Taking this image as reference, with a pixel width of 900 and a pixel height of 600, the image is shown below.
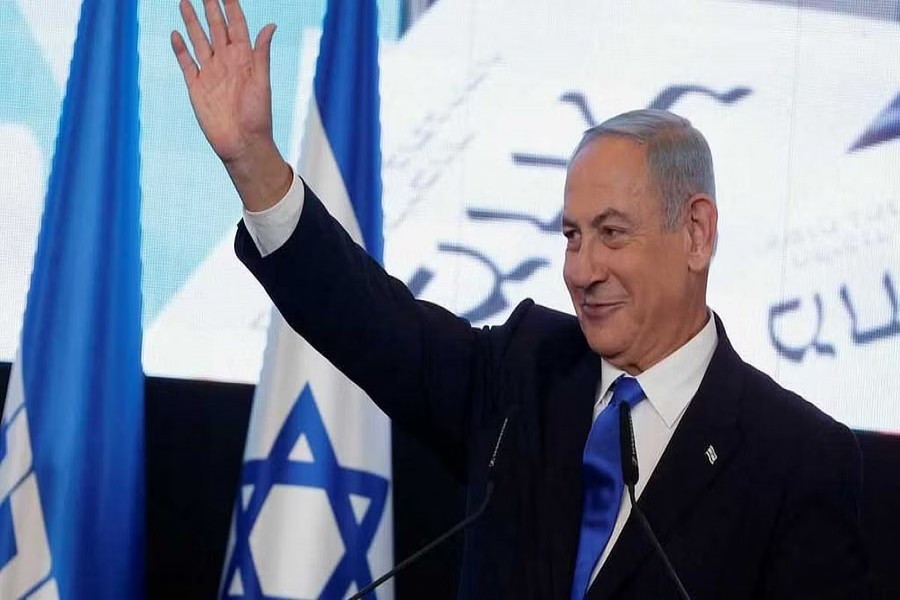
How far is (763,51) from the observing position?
334 cm

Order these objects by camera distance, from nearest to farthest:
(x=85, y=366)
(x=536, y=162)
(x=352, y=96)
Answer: (x=85, y=366)
(x=352, y=96)
(x=536, y=162)

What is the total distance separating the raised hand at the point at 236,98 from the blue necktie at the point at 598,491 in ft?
1.89

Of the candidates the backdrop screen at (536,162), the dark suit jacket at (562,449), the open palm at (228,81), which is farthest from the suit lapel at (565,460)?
the backdrop screen at (536,162)

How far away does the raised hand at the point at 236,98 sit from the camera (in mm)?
1709

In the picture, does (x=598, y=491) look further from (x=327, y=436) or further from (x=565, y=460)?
(x=327, y=436)

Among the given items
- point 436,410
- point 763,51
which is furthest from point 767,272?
point 436,410

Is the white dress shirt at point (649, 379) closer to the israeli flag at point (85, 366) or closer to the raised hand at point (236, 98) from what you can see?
the raised hand at point (236, 98)

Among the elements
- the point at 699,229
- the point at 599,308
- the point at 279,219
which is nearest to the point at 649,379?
the point at 599,308

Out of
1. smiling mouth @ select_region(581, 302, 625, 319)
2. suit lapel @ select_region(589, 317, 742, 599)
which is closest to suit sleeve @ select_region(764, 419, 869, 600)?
suit lapel @ select_region(589, 317, 742, 599)

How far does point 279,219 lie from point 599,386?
559mm

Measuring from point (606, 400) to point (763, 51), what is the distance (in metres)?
1.76

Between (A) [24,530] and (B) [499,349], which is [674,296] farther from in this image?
(A) [24,530]

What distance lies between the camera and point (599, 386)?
193 cm

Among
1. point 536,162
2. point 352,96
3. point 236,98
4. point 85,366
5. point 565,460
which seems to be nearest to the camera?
point 236,98
